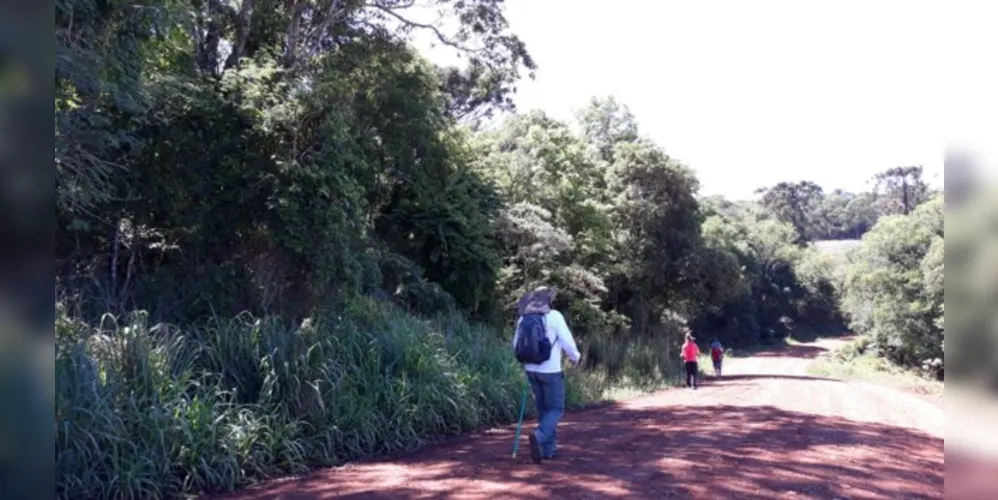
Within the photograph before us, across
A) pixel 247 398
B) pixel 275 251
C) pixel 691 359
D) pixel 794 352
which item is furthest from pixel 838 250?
pixel 247 398

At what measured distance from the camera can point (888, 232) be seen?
42.6 meters

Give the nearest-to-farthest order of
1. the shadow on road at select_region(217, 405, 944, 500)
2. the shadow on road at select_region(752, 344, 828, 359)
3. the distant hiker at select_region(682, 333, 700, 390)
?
the shadow on road at select_region(217, 405, 944, 500)
the distant hiker at select_region(682, 333, 700, 390)
the shadow on road at select_region(752, 344, 828, 359)

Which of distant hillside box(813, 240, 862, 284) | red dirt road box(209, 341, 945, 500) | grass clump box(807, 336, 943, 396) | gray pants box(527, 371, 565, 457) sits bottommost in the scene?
grass clump box(807, 336, 943, 396)

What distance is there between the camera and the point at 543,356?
8438mm

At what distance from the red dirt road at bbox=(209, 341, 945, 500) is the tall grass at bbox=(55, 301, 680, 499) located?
61cm

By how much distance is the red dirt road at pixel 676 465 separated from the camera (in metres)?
7.07

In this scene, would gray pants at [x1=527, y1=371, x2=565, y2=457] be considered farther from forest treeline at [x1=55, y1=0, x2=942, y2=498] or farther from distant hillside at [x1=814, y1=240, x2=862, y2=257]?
distant hillside at [x1=814, y1=240, x2=862, y2=257]

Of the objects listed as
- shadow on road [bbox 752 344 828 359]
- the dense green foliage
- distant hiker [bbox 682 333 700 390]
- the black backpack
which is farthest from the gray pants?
shadow on road [bbox 752 344 828 359]

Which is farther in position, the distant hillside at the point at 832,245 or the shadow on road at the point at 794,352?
the distant hillside at the point at 832,245

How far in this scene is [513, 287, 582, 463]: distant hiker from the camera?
844cm

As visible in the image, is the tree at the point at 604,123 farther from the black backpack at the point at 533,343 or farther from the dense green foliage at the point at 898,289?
the black backpack at the point at 533,343

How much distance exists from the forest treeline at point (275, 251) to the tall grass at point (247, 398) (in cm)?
3

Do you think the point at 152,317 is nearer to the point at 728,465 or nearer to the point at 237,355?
the point at 237,355

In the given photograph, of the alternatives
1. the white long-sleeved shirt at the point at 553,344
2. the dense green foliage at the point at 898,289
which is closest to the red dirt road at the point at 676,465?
the white long-sleeved shirt at the point at 553,344
